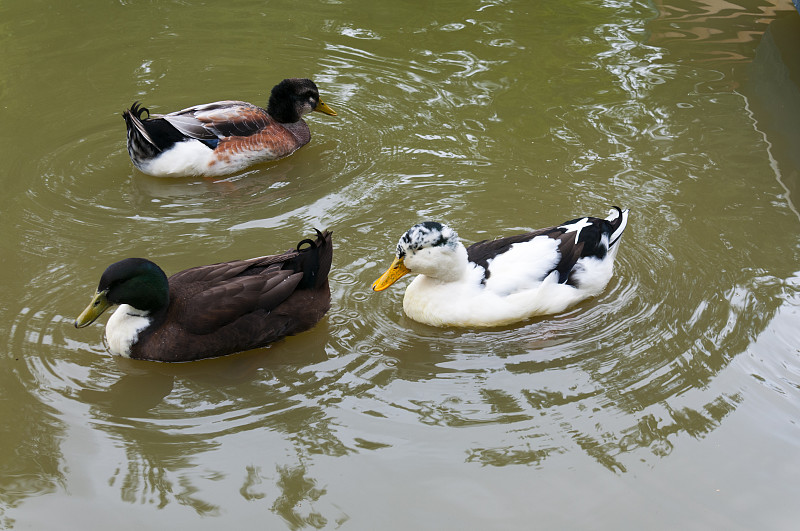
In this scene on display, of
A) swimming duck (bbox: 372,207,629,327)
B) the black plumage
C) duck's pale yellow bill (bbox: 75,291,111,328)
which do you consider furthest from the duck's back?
the black plumage

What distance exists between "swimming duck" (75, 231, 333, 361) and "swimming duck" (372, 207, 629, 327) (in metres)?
0.63

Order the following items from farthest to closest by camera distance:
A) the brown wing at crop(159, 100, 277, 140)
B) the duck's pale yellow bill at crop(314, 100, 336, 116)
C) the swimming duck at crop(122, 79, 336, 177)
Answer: the duck's pale yellow bill at crop(314, 100, 336, 116) → the brown wing at crop(159, 100, 277, 140) → the swimming duck at crop(122, 79, 336, 177)

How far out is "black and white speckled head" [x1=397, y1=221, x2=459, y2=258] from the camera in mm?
5840

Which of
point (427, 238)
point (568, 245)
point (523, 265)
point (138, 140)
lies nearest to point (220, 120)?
point (138, 140)

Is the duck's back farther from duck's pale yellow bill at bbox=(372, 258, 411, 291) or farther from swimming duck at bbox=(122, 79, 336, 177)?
swimming duck at bbox=(122, 79, 336, 177)

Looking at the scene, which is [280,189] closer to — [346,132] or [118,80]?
[346,132]

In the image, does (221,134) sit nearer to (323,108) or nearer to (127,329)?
(323,108)

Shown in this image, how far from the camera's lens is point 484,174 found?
7.92 m

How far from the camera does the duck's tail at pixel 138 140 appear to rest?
783cm

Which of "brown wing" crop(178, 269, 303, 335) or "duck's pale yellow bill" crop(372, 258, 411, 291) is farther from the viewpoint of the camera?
"duck's pale yellow bill" crop(372, 258, 411, 291)

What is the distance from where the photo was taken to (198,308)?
564 centimetres

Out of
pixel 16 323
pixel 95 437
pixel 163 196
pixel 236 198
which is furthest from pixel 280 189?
pixel 95 437

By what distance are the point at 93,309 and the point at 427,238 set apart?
2.17m

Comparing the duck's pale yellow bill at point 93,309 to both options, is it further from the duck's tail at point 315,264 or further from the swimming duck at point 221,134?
the swimming duck at point 221,134
